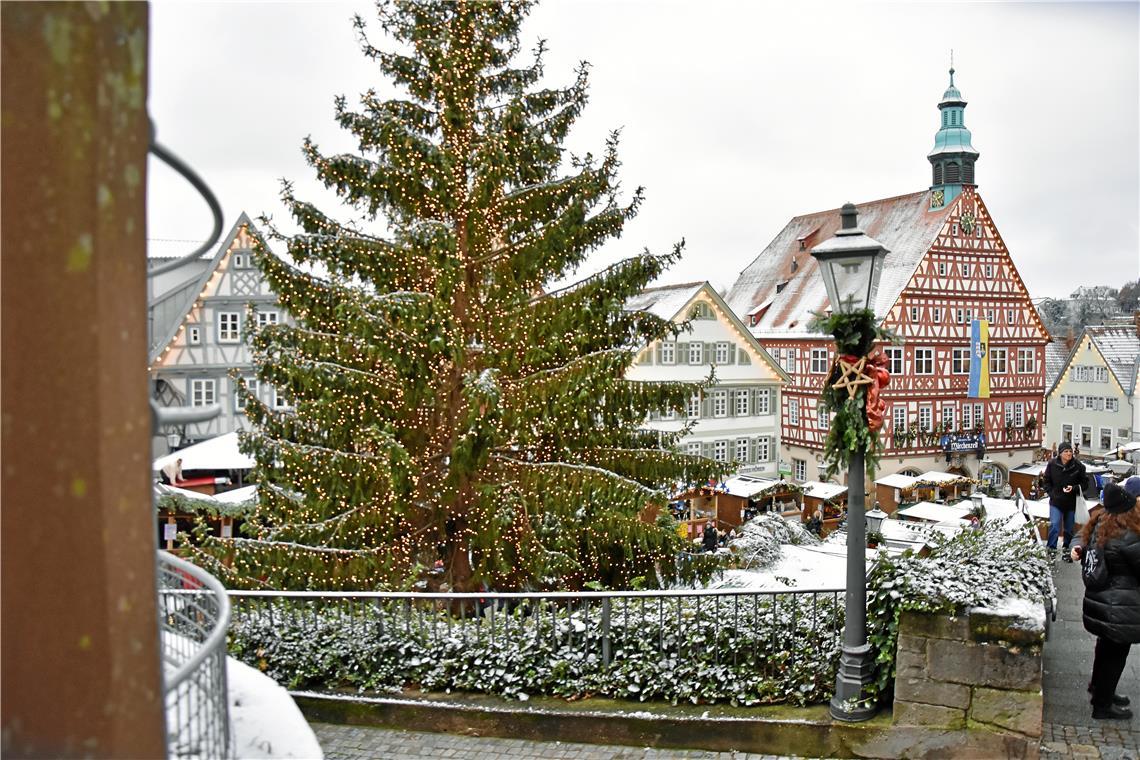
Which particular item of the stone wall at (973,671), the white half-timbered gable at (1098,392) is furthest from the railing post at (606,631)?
the white half-timbered gable at (1098,392)

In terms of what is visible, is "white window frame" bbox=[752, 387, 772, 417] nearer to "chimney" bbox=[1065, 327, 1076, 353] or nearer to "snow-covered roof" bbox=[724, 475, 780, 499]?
"snow-covered roof" bbox=[724, 475, 780, 499]

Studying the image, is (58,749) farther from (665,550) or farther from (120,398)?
(665,550)

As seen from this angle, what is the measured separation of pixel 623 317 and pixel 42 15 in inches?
404

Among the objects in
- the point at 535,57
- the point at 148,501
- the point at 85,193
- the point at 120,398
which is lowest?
the point at 148,501

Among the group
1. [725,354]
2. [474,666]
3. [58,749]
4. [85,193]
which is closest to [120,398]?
[85,193]

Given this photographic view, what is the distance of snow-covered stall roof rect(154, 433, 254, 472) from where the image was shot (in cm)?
1811

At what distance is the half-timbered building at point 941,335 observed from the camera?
35.8 m

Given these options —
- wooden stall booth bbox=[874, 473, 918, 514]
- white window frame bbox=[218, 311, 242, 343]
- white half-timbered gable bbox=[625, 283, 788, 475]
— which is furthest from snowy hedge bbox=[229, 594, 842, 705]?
white half-timbered gable bbox=[625, 283, 788, 475]

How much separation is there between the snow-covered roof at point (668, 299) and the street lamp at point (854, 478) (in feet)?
77.4

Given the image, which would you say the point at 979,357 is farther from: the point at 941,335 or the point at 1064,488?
the point at 1064,488

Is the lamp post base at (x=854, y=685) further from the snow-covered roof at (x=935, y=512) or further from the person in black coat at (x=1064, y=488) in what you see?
the snow-covered roof at (x=935, y=512)

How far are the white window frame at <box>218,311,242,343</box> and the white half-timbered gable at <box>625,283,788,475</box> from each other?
40.8 feet

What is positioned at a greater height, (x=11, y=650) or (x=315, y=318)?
(x=315, y=318)

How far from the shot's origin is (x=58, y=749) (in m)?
1.81
